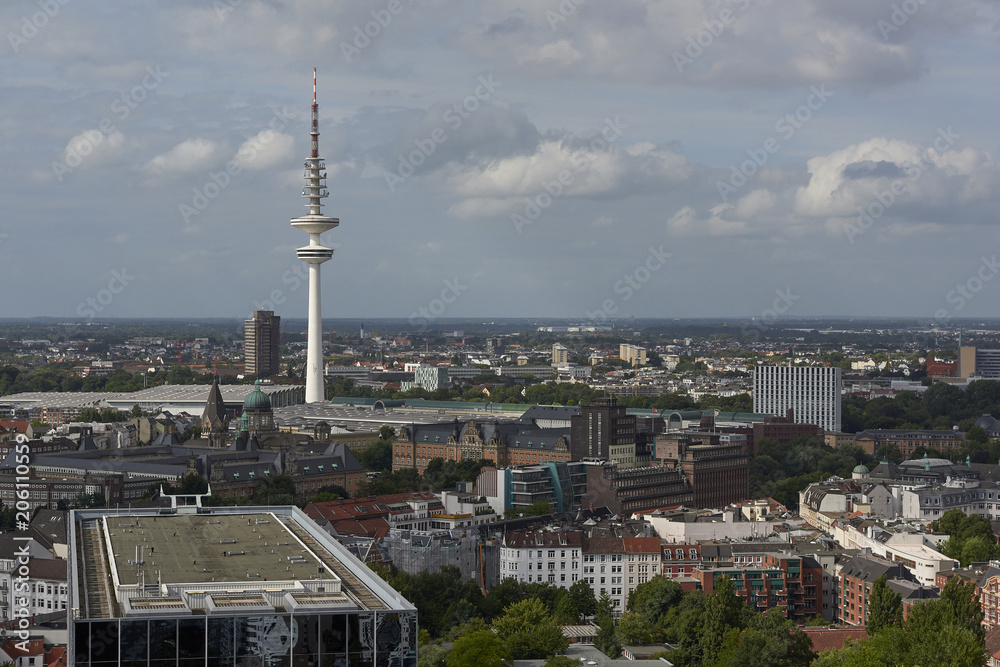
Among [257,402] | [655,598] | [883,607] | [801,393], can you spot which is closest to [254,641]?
[883,607]

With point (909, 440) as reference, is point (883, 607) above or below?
below

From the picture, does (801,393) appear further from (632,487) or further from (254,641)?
(254,641)

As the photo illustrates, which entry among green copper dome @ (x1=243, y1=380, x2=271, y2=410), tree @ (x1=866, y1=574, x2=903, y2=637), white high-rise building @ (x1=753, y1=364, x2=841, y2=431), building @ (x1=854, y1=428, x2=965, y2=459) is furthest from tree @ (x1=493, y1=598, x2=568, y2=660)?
white high-rise building @ (x1=753, y1=364, x2=841, y2=431)

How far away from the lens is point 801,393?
177 metres

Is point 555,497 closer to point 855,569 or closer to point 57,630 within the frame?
point 855,569

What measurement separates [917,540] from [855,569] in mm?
9056

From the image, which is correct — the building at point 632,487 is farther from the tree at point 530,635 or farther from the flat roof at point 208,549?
the flat roof at point 208,549

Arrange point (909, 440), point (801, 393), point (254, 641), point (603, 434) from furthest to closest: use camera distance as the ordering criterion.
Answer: point (801, 393) → point (909, 440) → point (603, 434) → point (254, 641)

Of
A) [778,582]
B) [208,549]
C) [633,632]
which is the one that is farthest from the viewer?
[778,582]

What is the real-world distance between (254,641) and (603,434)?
82.1 metres

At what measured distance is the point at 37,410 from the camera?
17825cm

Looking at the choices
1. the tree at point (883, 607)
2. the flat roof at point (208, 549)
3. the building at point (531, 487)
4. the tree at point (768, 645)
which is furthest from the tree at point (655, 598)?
the building at point (531, 487)

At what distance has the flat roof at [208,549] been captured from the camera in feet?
141

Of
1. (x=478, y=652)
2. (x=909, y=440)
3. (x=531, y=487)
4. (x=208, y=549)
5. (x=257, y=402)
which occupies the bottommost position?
(x=478, y=652)
